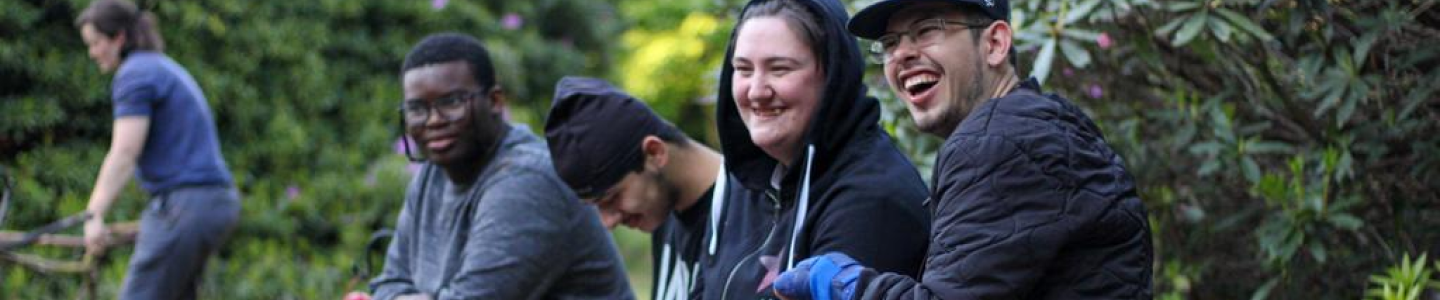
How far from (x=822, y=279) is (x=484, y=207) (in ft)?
5.40

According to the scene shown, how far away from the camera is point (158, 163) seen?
20.7 feet

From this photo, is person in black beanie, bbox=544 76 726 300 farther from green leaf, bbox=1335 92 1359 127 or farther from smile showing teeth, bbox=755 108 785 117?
green leaf, bbox=1335 92 1359 127

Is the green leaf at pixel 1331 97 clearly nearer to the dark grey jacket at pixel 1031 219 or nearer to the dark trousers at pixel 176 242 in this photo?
the dark grey jacket at pixel 1031 219

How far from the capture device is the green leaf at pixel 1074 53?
12.2ft

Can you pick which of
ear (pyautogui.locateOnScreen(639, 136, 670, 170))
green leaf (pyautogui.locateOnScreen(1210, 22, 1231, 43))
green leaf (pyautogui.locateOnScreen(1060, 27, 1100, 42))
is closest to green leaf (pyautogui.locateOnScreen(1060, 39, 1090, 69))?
green leaf (pyautogui.locateOnScreen(1060, 27, 1100, 42))

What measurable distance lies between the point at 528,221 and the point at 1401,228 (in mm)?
2115

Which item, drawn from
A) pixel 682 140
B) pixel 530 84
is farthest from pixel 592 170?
pixel 530 84

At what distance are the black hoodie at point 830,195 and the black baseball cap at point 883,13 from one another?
0.81 feet

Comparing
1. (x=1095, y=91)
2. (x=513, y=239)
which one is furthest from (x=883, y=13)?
(x=1095, y=91)

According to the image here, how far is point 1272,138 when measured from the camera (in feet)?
13.3

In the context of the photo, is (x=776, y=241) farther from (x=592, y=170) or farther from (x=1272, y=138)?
(x=1272, y=138)

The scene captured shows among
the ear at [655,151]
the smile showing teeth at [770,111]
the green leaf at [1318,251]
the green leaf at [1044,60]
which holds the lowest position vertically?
the green leaf at [1318,251]

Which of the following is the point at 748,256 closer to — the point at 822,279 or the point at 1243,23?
the point at 822,279

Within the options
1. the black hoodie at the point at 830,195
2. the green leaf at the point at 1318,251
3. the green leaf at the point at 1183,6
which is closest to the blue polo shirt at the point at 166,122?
the black hoodie at the point at 830,195
